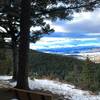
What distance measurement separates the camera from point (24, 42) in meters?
15.0

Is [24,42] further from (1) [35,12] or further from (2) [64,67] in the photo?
(2) [64,67]

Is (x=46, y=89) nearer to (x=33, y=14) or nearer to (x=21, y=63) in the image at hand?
(x=21, y=63)

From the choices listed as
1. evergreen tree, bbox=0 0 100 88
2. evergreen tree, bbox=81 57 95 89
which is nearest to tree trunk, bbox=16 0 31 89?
evergreen tree, bbox=0 0 100 88

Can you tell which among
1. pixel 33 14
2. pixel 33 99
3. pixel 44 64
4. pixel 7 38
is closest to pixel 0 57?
pixel 7 38

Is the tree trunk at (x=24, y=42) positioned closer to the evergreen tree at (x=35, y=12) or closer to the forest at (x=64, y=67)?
the evergreen tree at (x=35, y=12)

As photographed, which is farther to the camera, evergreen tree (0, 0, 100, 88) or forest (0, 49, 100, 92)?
forest (0, 49, 100, 92)

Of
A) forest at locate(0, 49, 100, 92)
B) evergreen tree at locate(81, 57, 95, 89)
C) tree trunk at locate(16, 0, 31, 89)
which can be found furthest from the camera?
forest at locate(0, 49, 100, 92)

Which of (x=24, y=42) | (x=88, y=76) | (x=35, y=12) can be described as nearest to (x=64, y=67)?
(x=88, y=76)

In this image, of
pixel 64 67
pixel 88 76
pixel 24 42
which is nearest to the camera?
pixel 24 42

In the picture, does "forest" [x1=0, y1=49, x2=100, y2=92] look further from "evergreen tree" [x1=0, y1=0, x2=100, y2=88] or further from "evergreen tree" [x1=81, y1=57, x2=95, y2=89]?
"evergreen tree" [x1=0, y1=0, x2=100, y2=88]

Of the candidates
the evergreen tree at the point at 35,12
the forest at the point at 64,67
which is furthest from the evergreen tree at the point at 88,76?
the evergreen tree at the point at 35,12

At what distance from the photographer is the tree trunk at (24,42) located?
14758 millimetres

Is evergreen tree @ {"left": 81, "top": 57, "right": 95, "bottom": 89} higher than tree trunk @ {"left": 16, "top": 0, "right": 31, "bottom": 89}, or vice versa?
tree trunk @ {"left": 16, "top": 0, "right": 31, "bottom": 89}

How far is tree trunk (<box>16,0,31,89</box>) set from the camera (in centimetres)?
1476
